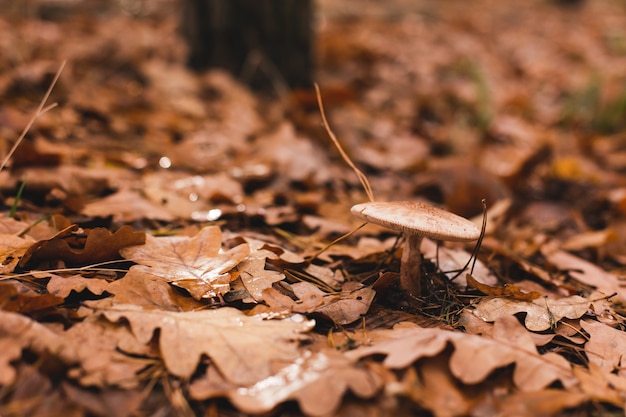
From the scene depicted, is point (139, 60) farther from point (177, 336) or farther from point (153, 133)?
point (177, 336)

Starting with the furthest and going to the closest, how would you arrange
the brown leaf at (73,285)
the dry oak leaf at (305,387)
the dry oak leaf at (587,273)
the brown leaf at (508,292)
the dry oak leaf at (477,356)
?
the dry oak leaf at (587,273), the brown leaf at (508,292), the brown leaf at (73,285), the dry oak leaf at (477,356), the dry oak leaf at (305,387)

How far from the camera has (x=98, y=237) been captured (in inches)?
60.3

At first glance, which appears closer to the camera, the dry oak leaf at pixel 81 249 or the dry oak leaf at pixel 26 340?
the dry oak leaf at pixel 26 340

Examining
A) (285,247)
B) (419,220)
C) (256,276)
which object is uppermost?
(419,220)

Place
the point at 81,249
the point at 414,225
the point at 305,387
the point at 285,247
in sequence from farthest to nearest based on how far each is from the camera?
the point at 285,247, the point at 81,249, the point at 414,225, the point at 305,387

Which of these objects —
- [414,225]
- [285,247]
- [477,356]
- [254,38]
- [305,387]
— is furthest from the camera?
[254,38]

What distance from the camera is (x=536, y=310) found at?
1.58m

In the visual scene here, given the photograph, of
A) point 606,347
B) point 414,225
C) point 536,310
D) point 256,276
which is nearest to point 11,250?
point 256,276

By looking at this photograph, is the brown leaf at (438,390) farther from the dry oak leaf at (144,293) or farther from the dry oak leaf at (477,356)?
the dry oak leaf at (144,293)

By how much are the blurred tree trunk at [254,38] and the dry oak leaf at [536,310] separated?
2870 millimetres

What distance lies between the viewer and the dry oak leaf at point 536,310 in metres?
1.52

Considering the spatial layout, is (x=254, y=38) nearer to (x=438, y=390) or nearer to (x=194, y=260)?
(x=194, y=260)

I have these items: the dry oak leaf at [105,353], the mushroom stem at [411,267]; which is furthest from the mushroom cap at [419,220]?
the dry oak leaf at [105,353]

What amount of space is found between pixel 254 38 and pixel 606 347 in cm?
335
